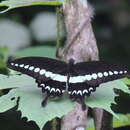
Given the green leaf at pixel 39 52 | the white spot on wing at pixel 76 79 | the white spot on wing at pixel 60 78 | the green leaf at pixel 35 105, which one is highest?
the white spot on wing at pixel 60 78

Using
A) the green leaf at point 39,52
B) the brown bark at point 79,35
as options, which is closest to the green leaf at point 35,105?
the brown bark at point 79,35

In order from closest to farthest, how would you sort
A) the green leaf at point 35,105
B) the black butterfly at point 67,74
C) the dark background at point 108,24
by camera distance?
the green leaf at point 35,105 < the black butterfly at point 67,74 < the dark background at point 108,24

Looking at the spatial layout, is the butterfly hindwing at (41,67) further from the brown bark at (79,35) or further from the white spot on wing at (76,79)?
the brown bark at (79,35)

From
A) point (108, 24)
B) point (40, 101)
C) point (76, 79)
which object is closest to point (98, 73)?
point (76, 79)

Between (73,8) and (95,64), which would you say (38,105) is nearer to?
(95,64)

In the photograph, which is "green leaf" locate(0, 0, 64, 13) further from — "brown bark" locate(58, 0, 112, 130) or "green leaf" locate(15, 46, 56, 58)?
"green leaf" locate(15, 46, 56, 58)

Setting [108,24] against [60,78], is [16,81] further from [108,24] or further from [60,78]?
[108,24]

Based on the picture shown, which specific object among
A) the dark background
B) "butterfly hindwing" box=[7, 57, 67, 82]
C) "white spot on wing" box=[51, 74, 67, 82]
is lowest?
the dark background

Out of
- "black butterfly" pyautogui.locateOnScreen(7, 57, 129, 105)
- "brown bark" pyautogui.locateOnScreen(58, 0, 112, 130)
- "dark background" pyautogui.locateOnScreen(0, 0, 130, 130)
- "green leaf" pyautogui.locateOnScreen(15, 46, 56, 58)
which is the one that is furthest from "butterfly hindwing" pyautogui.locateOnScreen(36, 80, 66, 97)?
"dark background" pyautogui.locateOnScreen(0, 0, 130, 130)

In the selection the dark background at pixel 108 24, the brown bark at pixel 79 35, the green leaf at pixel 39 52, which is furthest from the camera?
the dark background at pixel 108 24
